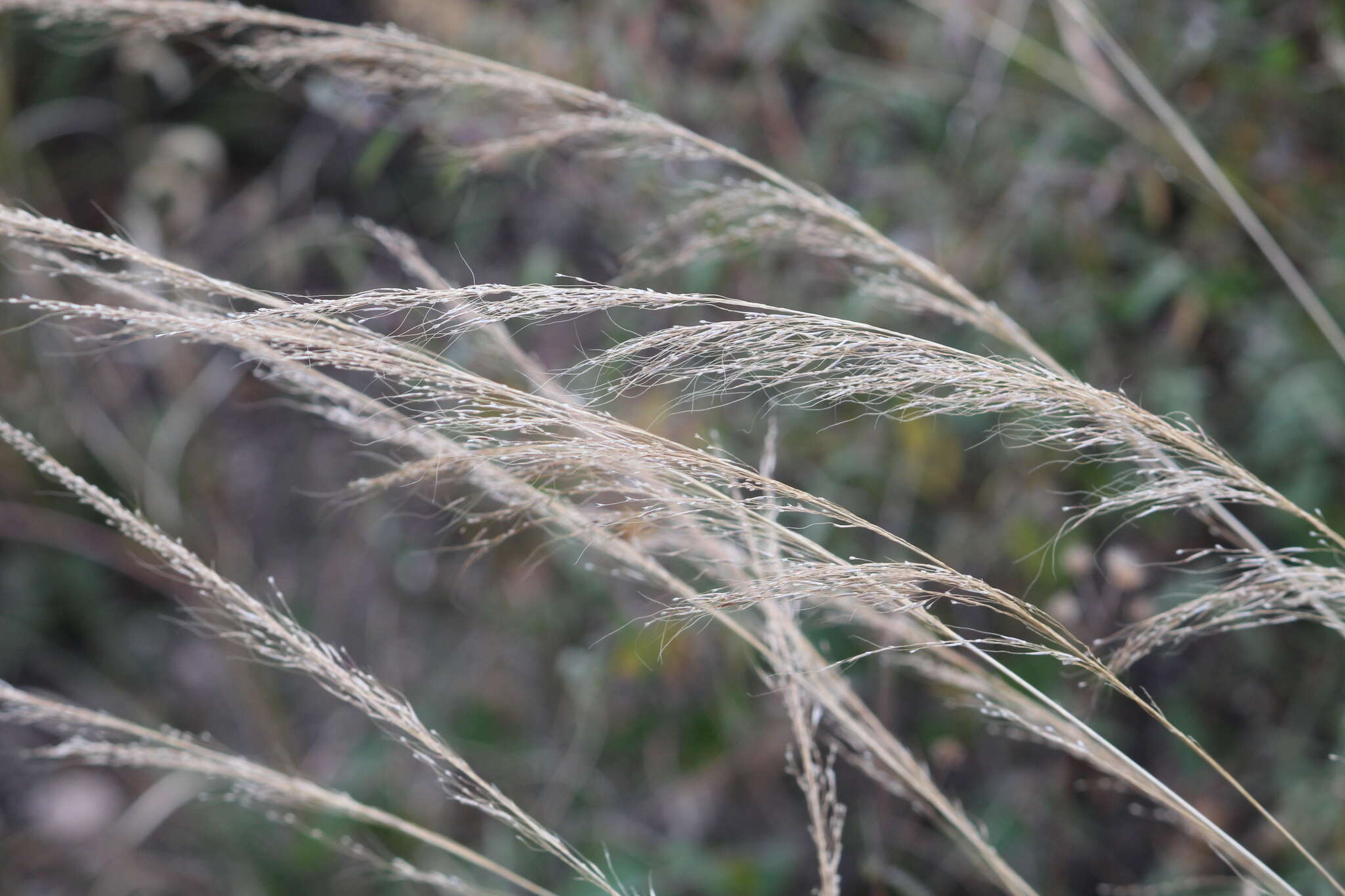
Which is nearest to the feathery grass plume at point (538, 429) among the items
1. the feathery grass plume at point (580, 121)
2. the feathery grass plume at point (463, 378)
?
the feathery grass plume at point (463, 378)

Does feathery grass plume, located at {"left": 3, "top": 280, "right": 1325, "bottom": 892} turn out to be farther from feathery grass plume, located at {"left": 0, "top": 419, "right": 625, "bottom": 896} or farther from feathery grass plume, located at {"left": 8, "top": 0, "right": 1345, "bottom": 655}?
feathery grass plume, located at {"left": 8, "top": 0, "right": 1345, "bottom": 655}

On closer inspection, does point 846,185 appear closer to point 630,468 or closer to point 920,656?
point 920,656

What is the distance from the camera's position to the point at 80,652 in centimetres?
236

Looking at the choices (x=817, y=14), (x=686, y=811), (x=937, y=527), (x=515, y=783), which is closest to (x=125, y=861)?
(x=515, y=783)

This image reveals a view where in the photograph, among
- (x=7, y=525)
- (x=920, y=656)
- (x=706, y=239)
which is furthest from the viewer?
(x=7, y=525)

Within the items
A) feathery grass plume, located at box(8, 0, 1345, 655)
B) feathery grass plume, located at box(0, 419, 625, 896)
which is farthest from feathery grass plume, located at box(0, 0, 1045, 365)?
feathery grass plume, located at box(0, 419, 625, 896)

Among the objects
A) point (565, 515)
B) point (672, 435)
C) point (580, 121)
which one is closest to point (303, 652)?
point (565, 515)

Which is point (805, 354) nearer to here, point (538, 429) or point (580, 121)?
point (538, 429)

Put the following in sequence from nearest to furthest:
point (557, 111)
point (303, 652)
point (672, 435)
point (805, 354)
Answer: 1. point (805, 354)
2. point (303, 652)
3. point (557, 111)
4. point (672, 435)

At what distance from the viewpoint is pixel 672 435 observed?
1.71 meters

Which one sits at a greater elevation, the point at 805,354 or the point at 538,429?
the point at 805,354

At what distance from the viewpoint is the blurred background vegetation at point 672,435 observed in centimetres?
151

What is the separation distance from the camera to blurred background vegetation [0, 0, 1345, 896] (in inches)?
59.3

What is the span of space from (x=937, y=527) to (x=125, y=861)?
1898mm
